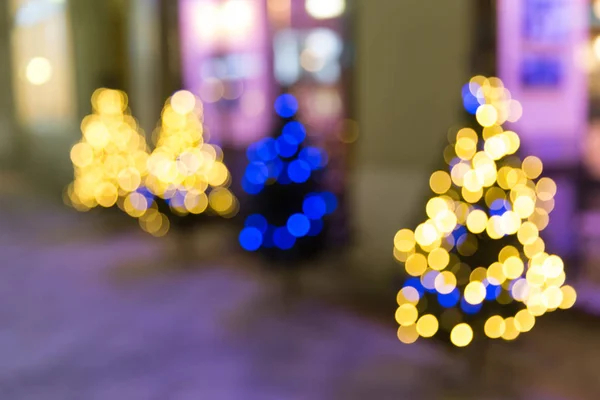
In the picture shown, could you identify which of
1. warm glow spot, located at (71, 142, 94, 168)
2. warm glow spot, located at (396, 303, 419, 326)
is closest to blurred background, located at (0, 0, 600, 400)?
warm glow spot, located at (396, 303, 419, 326)

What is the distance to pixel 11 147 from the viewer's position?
1080 centimetres

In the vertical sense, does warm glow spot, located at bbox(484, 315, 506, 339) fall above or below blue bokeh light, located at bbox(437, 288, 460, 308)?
below

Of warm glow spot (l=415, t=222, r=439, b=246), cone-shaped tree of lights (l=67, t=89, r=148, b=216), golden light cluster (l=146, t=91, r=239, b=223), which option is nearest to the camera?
warm glow spot (l=415, t=222, r=439, b=246)

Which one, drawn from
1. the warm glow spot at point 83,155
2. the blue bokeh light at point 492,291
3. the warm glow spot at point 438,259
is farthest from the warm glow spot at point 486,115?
the warm glow spot at point 83,155

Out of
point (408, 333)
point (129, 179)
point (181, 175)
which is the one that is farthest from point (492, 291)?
point (129, 179)

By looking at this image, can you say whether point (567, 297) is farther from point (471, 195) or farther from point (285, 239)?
point (285, 239)

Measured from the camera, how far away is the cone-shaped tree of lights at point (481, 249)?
8.07ft

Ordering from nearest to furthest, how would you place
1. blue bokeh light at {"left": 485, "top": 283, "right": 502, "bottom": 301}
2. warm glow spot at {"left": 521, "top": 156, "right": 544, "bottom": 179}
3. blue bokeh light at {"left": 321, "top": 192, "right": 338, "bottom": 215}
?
blue bokeh light at {"left": 485, "top": 283, "right": 502, "bottom": 301} < warm glow spot at {"left": 521, "top": 156, "right": 544, "bottom": 179} < blue bokeh light at {"left": 321, "top": 192, "right": 338, "bottom": 215}

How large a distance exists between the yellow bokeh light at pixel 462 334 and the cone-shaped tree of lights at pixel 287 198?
124 cm

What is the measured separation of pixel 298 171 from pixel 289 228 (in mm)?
319

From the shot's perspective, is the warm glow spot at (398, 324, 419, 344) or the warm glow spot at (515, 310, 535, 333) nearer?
the warm glow spot at (515, 310, 535, 333)

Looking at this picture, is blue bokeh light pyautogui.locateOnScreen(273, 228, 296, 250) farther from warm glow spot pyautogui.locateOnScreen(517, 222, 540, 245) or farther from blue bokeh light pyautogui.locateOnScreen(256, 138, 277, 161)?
warm glow spot pyautogui.locateOnScreen(517, 222, 540, 245)

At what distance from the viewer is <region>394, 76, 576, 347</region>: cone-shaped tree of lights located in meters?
2.46

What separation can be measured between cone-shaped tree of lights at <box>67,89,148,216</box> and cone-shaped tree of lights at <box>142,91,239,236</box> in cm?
105
